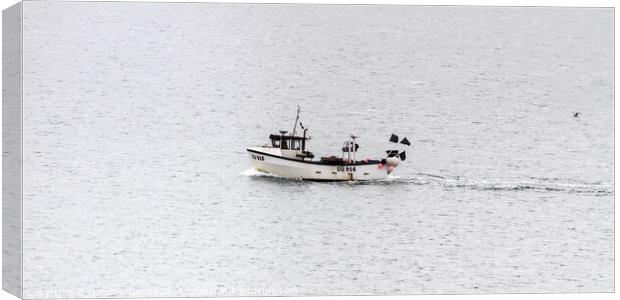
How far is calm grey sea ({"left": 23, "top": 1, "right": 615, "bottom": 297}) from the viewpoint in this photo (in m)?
27.7

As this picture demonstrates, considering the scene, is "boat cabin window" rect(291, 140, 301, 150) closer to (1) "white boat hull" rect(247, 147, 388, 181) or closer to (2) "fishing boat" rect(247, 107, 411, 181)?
(2) "fishing boat" rect(247, 107, 411, 181)

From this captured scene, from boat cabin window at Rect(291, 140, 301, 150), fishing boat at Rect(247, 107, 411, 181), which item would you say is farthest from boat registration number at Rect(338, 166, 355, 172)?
boat cabin window at Rect(291, 140, 301, 150)

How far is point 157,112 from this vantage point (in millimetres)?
28391

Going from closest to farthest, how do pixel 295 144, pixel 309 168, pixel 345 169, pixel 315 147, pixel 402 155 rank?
pixel 295 144, pixel 402 155, pixel 345 169, pixel 315 147, pixel 309 168

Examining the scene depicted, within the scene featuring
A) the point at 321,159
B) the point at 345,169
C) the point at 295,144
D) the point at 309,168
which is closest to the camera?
the point at 295,144

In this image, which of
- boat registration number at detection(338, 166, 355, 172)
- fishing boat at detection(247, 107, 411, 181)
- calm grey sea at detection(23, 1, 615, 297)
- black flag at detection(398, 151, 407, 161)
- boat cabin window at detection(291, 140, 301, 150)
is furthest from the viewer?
boat registration number at detection(338, 166, 355, 172)

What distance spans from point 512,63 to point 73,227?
782 cm

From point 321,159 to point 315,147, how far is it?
276mm

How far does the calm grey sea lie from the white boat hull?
0.65ft

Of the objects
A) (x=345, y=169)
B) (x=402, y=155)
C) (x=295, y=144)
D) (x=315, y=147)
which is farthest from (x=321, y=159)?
(x=402, y=155)

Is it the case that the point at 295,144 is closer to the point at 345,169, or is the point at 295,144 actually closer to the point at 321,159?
the point at 321,159

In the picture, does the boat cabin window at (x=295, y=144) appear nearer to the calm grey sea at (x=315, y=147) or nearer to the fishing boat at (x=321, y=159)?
the fishing boat at (x=321, y=159)

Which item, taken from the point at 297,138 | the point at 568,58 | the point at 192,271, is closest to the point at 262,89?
the point at 297,138

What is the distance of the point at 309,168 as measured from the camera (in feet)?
99.3
